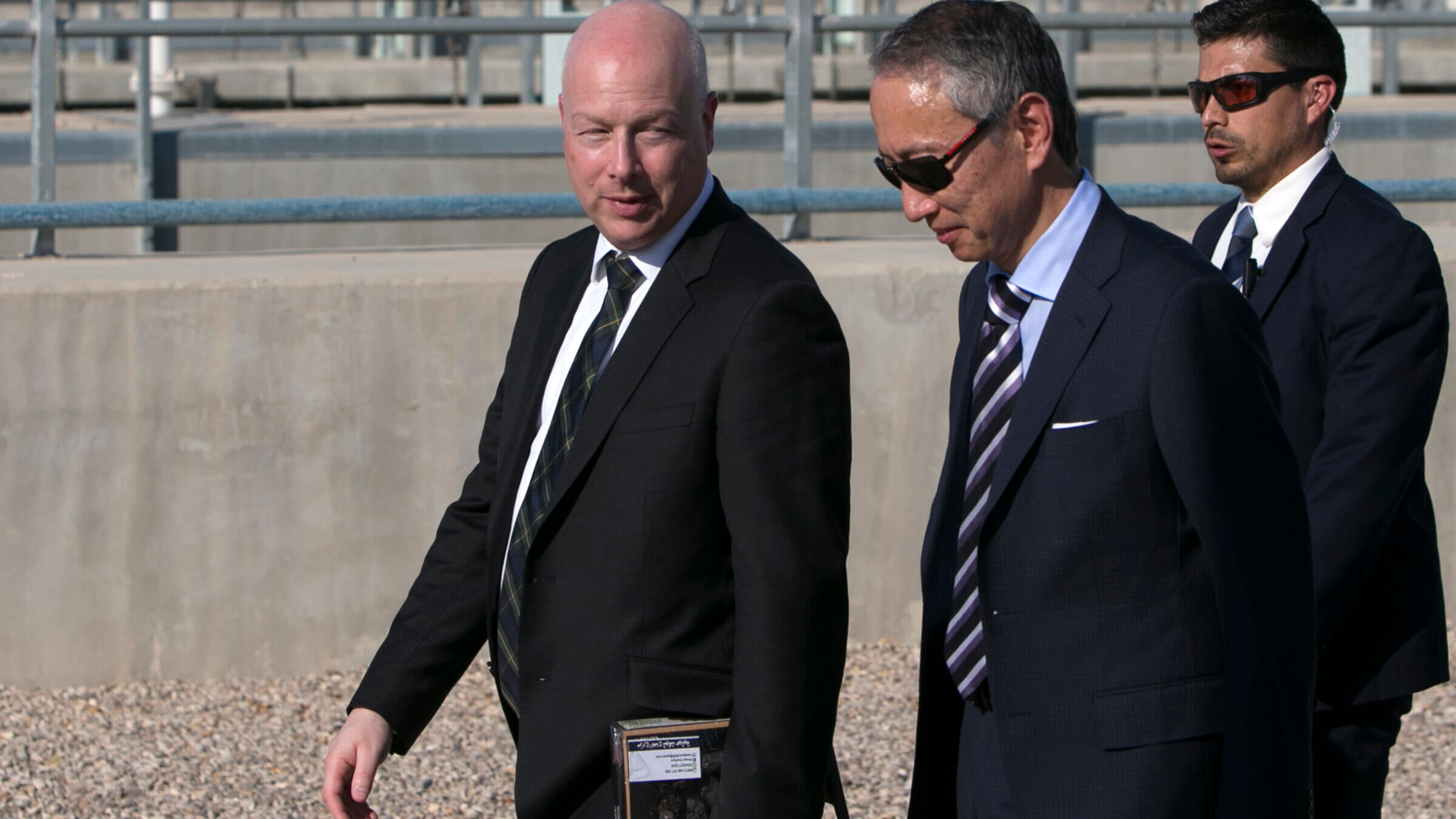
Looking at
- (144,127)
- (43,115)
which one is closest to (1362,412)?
(43,115)

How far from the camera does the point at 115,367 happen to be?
4473 millimetres

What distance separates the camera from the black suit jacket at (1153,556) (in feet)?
6.61

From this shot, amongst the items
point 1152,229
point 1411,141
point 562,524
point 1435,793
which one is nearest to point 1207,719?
point 1152,229

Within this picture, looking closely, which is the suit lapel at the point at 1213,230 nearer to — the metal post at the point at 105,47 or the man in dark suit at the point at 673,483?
the man in dark suit at the point at 673,483

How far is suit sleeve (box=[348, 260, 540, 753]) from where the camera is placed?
8.44 ft

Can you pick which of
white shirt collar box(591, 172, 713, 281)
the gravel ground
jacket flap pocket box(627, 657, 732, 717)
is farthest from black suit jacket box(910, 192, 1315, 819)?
the gravel ground

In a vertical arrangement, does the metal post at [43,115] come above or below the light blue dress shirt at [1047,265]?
above

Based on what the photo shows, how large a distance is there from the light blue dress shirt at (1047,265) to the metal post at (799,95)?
3.17 m

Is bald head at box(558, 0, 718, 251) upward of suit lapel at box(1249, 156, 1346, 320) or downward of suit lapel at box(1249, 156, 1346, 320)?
upward

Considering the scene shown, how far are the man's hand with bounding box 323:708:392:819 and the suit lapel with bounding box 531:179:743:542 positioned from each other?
47 cm

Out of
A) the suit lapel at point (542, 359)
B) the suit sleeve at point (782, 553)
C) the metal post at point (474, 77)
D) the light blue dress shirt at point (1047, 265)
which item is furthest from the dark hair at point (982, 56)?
the metal post at point (474, 77)

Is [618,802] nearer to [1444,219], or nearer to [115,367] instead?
[115,367]

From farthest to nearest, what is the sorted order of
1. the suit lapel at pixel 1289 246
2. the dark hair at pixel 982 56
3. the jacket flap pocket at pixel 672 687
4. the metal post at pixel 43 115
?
the metal post at pixel 43 115
the suit lapel at pixel 1289 246
the jacket flap pocket at pixel 672 687
the dark hair at pixel 982 56

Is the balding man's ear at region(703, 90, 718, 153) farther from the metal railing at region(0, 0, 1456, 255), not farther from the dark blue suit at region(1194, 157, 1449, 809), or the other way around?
the metal railing at region(0, 0, 1456, 255)
